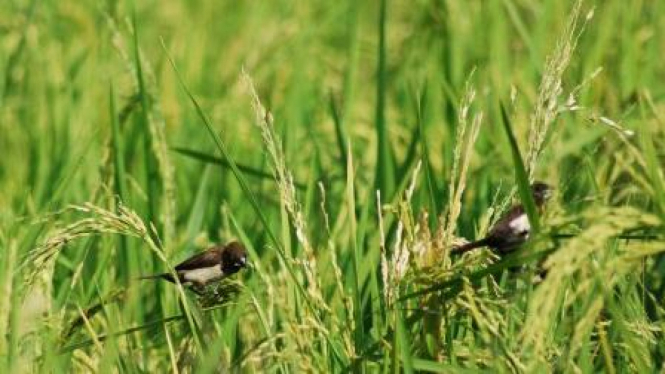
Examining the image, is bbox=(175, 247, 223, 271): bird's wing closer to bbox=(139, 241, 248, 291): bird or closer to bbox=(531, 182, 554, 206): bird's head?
bbox=(139, 241, 248, 291): bird

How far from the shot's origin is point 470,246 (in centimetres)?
327

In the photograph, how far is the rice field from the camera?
299cm

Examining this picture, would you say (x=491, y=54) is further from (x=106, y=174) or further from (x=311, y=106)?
(x=106, y=174)

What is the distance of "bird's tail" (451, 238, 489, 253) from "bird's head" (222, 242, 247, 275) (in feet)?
1.77

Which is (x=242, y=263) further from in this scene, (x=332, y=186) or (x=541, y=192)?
(x=332, y=186)

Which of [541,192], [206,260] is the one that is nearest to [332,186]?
[541,192]

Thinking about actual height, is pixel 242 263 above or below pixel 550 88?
below

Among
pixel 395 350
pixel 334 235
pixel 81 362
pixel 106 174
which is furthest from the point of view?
pixel 106 174

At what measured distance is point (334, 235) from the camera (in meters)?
4.48

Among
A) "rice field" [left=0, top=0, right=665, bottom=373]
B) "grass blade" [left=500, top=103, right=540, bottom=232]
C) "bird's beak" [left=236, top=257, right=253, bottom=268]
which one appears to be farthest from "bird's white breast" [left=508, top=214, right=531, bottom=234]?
"bird's beak" [left=236, top=257, right=253, bottom=268]

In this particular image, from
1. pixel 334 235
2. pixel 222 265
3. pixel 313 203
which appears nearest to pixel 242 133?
pixel 313 203

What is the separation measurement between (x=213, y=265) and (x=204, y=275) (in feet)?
0.11

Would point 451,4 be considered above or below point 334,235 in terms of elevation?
above

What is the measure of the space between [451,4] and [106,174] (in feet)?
8.02
